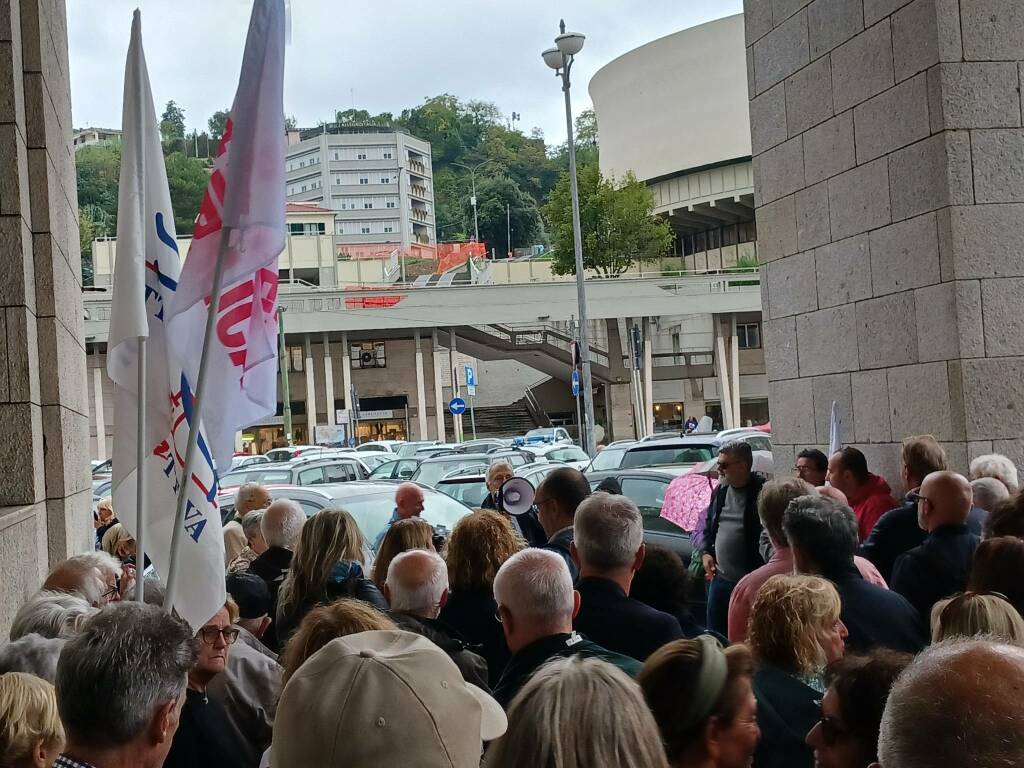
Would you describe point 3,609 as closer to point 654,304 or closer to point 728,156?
point 654,304

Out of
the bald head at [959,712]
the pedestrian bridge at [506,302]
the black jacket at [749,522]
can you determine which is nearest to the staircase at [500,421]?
the pedestrian bridge at [506,302]

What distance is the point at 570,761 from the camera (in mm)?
2168

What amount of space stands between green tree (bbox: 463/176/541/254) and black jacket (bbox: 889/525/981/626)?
389ft

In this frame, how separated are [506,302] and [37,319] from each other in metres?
51.9

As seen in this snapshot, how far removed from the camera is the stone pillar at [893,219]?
8.55 metres

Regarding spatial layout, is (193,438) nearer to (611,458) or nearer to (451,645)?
(451,645)

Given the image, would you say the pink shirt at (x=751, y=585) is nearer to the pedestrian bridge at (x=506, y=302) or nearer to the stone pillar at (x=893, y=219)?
the stone pillar at (x=893, y=219)

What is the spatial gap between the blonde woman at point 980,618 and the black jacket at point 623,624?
1188 millimetres

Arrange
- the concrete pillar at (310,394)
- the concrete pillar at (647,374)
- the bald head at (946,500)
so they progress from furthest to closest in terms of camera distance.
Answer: the concrete pillar at (647,374) → the concrete pillar at (310,394) → the bald head at (946,500)

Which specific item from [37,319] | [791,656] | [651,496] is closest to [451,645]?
[791,656]

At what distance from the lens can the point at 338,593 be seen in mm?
5664

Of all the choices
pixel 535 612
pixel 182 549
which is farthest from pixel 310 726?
pixel 182 549

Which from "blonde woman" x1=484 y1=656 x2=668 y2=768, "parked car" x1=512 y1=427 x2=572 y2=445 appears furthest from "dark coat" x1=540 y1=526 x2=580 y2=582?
"parked car" x1=512 y1=427 x2=572 y2=445

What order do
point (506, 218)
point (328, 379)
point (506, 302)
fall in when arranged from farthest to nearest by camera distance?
point (506, 218)
point (328, 379)
point (506, 302)
